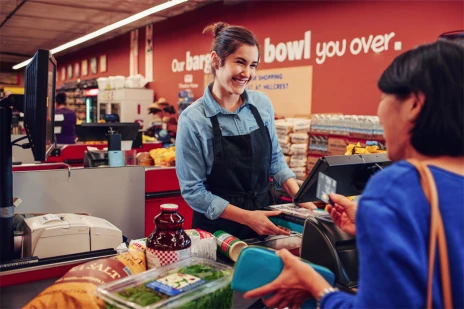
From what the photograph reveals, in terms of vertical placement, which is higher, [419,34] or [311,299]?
[419,34]

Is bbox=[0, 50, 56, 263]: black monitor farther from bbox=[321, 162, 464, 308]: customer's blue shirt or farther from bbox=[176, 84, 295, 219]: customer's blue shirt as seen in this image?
bbox=[321, 162, 464, 308]: customer's blue shirt

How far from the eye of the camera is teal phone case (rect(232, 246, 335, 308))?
1.10 metres

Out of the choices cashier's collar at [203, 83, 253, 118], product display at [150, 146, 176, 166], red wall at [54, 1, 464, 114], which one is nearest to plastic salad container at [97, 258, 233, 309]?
cashier's collar at [203, 83, 253, 118]

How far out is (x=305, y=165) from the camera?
6.71 m

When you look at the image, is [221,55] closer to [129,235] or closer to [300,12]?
[129,235]

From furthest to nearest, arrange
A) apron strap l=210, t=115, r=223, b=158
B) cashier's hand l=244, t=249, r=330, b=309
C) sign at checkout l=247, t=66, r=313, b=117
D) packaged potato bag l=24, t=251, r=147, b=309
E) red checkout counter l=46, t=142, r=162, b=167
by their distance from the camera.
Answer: sign at checkout l=247, t=66, r=313, b=117
red checkout counter l=46, t=142, r=162, b=167
apron strap l=210, t=115, r=223, b=158
packaged potato bag l=24, t=251, r=147, b=309
cashier's hand l=244, t=249, r=330, b=309

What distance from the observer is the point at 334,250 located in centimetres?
141

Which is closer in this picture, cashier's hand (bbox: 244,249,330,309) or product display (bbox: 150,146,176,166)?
cashier's hand (bbox: 244,249,330,309)

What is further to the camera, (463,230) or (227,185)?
(227,185)

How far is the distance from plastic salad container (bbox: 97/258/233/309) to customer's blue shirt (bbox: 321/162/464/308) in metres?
0.45

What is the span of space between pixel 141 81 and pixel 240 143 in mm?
10967

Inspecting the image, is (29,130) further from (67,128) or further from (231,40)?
(67,128)

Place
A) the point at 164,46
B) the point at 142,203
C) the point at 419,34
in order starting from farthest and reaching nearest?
1. the point at 164,46
2. the point at 419,34
3. the point at 142,203

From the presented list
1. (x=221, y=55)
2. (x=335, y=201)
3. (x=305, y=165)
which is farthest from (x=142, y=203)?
(x=305, y=165)
